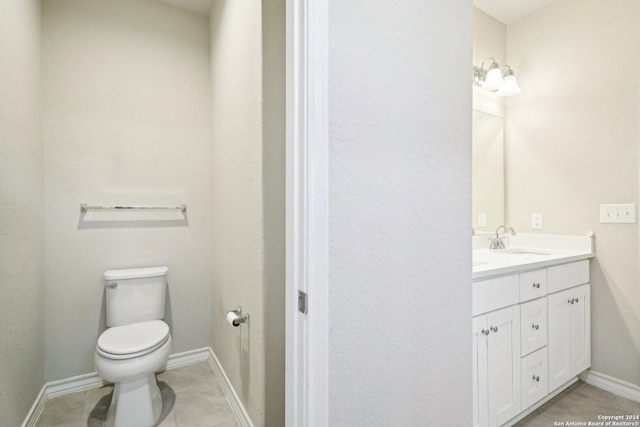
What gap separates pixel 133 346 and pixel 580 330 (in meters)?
2.63

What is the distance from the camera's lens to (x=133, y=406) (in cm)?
147

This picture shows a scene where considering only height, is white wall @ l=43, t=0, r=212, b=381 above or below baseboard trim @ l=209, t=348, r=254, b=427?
above

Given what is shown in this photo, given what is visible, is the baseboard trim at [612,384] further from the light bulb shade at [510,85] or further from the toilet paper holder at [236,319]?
the toilet paper holder at [236,319]

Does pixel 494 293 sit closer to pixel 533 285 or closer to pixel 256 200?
pixel 533 285

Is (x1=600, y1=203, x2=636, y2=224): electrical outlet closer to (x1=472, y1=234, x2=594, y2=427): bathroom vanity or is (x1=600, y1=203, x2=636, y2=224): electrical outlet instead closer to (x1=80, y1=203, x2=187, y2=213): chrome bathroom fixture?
(x1=472, y1=234, x2=594, y2=427): bathroom vanity

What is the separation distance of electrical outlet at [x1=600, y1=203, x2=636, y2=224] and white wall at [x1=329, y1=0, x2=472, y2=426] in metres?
1.62

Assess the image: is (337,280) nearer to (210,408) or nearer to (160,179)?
(210,408)

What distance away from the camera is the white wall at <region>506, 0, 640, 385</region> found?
1.86m

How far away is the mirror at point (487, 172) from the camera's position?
7.35 feet

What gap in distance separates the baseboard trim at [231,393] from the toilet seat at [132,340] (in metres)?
0.45

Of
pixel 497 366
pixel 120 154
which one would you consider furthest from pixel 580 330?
pixel 120 154

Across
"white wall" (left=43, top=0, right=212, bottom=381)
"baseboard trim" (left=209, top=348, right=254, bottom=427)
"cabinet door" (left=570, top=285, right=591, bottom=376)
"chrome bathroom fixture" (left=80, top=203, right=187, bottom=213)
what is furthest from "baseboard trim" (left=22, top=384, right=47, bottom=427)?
"cabinet door" (left=570, top=285, right=591, bottom=376)

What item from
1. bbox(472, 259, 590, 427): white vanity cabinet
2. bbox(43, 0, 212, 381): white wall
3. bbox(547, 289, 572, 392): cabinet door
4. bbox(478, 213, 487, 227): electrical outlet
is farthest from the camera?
bbox(478, 213, 487, 227): electrical outlet

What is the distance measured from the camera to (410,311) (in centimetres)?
87
